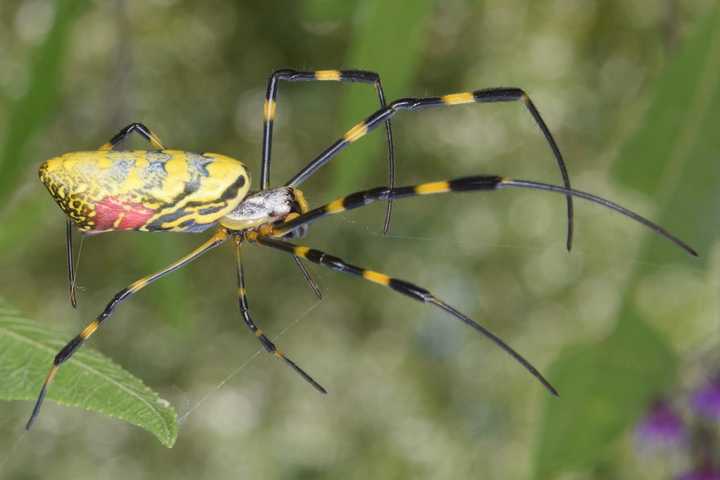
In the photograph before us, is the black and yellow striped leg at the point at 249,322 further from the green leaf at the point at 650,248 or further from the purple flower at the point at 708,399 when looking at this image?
the purple flower at the point at 708,399

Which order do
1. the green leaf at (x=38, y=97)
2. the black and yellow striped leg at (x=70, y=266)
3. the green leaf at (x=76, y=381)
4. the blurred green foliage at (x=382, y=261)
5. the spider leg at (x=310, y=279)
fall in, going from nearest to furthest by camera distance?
the green leaf at (x=76, y=381), the black and yellow striped leg at (x=70, y=266), the spider leg at (x=310, y=279), the green leaf at (x=38, y=97), the blurred green foliage at (x=382, y=261)

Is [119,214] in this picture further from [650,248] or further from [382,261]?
[382,261]

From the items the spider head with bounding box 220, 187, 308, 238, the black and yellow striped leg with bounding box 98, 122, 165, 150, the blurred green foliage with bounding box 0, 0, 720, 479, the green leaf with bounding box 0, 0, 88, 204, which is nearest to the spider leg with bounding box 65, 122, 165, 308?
the black and yellow striped leg with bounding box 98, 122, 165, 150

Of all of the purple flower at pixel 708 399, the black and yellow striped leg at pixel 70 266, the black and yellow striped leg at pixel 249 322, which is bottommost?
the purple flower at pixel 708 399

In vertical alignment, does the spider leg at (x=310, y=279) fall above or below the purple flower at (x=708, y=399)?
above

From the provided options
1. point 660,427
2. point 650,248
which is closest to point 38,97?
point 650,248

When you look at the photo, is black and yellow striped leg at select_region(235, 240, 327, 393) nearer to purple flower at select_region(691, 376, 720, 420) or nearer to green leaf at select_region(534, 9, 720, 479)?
A: green leaf at select_region(534, 9, 720, 479)

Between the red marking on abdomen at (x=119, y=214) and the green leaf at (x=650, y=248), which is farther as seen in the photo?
the green leaf at (x=650, y=248)

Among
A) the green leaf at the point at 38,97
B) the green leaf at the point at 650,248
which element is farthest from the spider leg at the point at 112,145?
the green leaf at the point at 650,248
